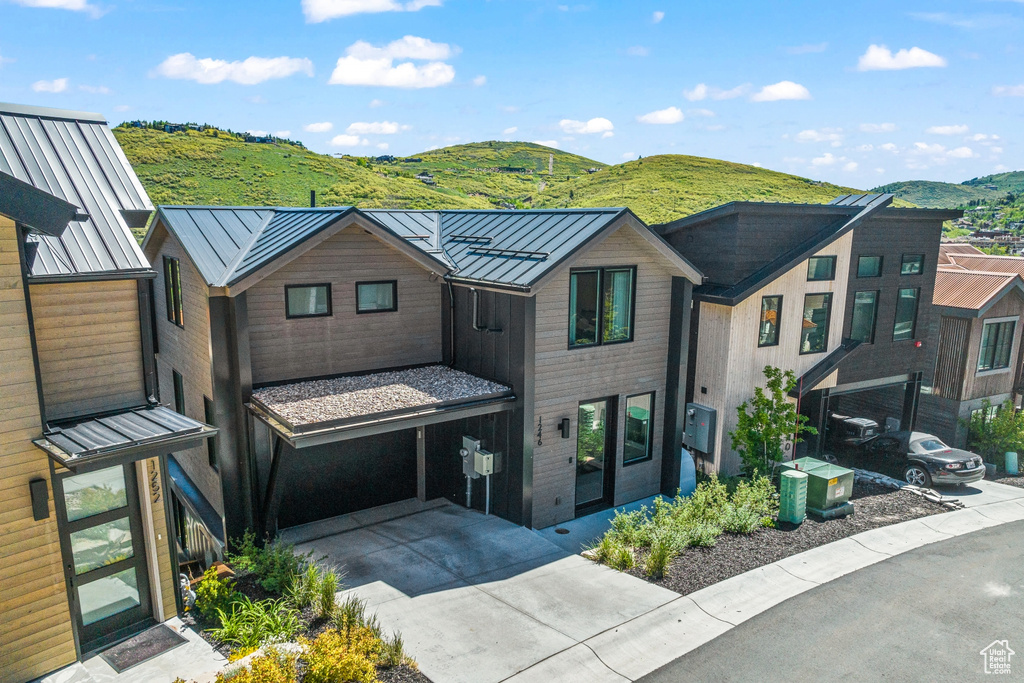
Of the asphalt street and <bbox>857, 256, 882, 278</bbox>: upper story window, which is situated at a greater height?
<bbox>857, 256, 882, 278</bbox>: upper story window

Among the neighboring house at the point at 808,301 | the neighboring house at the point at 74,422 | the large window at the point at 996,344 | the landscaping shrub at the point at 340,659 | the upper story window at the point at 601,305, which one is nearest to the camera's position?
the landscaping shrub at the point at 340,659

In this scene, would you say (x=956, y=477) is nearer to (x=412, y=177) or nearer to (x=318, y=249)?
(x=318, y=249)

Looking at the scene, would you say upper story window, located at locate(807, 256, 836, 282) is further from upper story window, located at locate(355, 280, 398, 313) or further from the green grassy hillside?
the green grassy hillside

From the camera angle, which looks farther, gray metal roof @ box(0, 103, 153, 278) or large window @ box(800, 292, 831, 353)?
large window @ box(800, 292, 831, 353)

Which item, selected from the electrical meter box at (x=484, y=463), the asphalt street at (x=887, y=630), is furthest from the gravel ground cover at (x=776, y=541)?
the electrical meter box at (x=484, y=463)

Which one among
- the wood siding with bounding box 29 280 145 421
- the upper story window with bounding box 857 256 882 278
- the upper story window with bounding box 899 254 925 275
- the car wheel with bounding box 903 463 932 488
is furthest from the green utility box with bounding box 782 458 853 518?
the wood siding with bounding box 29 280 145 421

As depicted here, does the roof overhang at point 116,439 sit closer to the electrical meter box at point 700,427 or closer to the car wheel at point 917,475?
the electrical meter box at point 700,427

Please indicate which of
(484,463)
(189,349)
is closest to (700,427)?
(484,463)
